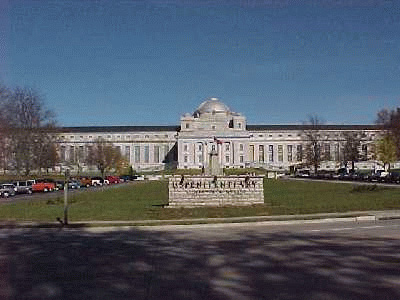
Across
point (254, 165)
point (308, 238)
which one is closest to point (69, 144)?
point (254, 165)

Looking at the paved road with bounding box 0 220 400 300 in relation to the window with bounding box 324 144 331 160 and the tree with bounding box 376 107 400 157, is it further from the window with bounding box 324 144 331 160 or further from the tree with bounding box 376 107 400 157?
the window with bounding box 324 144 331 160

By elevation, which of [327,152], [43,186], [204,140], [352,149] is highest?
[204,140]

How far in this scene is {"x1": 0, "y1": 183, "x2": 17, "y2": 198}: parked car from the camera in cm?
5364

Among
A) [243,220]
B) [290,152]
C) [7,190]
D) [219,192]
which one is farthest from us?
[290,152]

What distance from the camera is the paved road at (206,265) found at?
8820mm

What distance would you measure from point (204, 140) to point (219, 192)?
440 ft

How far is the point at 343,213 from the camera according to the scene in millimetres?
24312

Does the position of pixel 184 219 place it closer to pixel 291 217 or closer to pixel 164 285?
pixel 291 217

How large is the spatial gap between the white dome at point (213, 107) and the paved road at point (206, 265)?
15509 centimetres

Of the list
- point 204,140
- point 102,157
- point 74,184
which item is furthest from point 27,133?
point 204,140

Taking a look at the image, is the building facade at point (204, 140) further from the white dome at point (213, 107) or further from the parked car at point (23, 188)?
the parked car at point (23, 188)

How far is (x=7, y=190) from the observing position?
54594 millimetres

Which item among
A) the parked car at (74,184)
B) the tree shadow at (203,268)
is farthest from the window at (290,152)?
the tree shadow at (203,268)

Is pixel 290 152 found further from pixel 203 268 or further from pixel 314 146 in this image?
pixel 203 268
